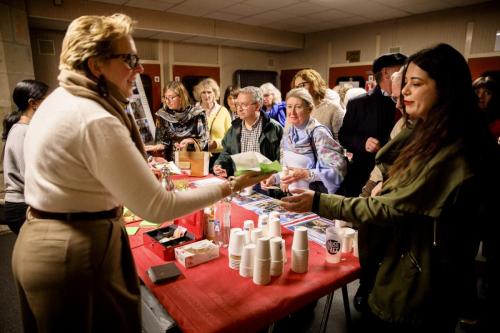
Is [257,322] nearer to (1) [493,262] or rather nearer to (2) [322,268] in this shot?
(2) [322,268]

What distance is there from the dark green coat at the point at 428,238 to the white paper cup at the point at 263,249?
1.21 feet

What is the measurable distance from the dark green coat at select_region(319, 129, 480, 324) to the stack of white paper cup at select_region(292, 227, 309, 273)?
0.87ft

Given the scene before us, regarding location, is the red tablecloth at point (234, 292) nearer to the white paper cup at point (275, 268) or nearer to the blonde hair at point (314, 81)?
the white paper cup at point (275, 268)

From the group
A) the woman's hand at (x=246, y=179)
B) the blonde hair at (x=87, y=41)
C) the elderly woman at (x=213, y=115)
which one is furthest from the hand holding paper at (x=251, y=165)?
the elderly woman at (x=213, y=115)

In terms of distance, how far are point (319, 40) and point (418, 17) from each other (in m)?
2.06

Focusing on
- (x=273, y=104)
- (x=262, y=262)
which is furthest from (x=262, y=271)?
(x=273, y=104)

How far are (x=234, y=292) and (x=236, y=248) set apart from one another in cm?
20

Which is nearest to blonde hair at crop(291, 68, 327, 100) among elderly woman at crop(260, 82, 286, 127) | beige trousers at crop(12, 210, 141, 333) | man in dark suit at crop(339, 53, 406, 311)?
man in dark suit at crop(339, 53, 406, 311)

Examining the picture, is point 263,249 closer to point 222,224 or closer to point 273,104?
point 222,224

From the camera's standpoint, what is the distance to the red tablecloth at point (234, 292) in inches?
42.1

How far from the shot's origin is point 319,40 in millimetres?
7027

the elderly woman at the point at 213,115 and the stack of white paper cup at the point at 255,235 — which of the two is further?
the elderly woman at the point at 213,115

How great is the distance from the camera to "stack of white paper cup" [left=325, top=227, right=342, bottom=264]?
141 centimetres

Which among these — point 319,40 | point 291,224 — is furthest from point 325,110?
point 319,40
